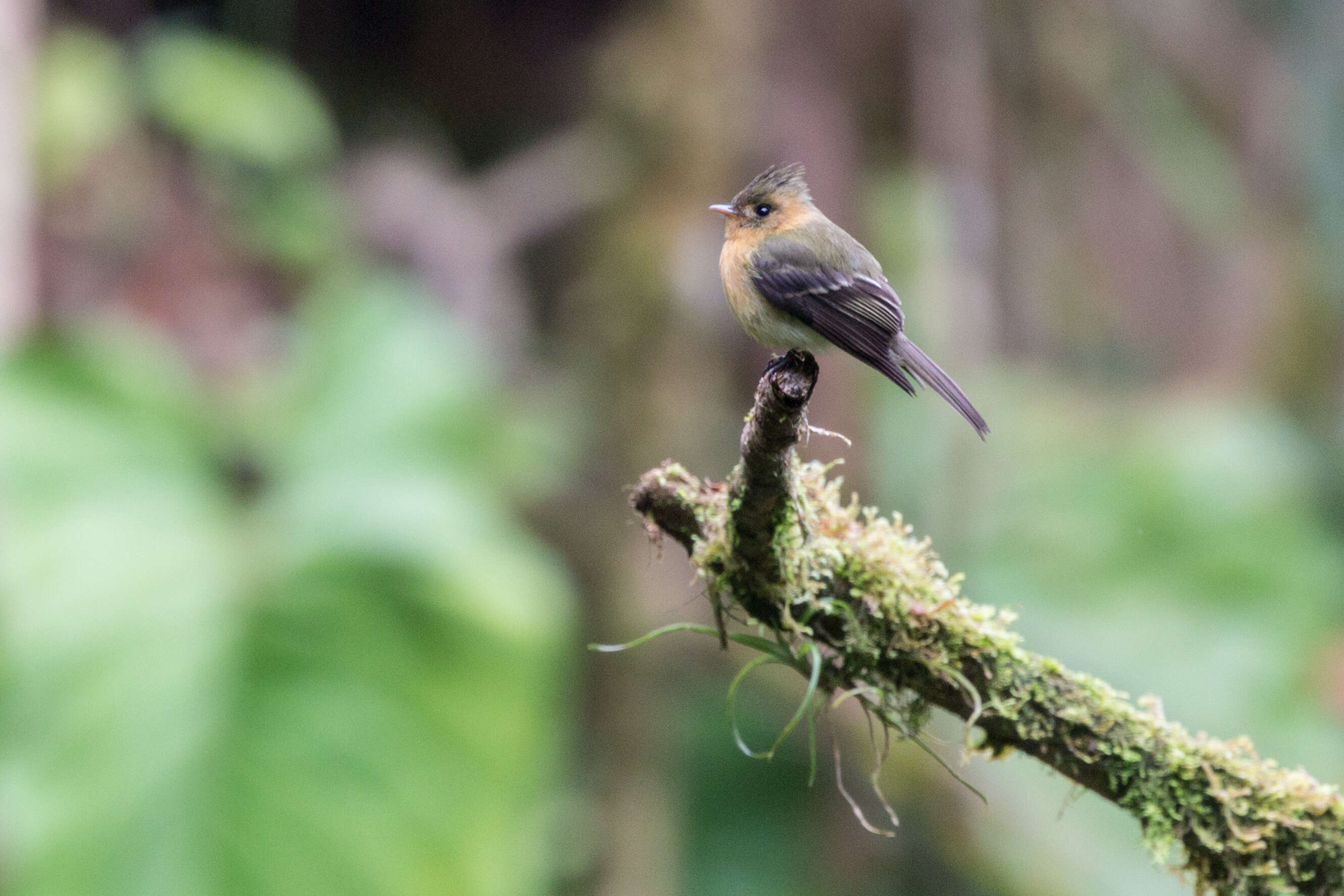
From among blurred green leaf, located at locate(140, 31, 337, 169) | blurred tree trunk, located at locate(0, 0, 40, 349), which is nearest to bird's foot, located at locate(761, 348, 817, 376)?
blurred tree trunk, located at locate(0, 0, 40, 349)

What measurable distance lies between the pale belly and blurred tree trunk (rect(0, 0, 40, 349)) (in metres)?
2.86

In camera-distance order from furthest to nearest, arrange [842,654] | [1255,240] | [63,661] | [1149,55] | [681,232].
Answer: [1255,240], [1149,55], [681,232], [63,661], [842,654]

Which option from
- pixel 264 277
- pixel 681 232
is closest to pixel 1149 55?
pixel 681 232

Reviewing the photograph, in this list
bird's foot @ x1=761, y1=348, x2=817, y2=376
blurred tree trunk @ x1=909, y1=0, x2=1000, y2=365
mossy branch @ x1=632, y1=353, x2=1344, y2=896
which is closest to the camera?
mossy branch @ x1=632, y1=353, x2=1344, y2=896

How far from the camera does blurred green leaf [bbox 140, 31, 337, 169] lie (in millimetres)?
5102

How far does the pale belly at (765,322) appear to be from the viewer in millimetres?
2008

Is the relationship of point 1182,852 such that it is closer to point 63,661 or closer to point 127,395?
point 63,661

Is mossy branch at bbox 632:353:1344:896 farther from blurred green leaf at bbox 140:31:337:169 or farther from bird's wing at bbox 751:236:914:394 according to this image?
blurred green leaf at bbox 140:31:337:169

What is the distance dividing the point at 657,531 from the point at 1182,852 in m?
0.81

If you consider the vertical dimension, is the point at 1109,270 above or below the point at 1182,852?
above

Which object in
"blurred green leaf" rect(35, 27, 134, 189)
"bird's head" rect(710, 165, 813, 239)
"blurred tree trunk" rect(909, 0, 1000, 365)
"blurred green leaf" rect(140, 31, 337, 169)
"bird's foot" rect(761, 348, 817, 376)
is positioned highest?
"blurred tree trunk" rect(909, 0, 1000, 365)

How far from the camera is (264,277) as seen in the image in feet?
19.4

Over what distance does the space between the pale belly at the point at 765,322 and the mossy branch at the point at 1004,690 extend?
439 mm

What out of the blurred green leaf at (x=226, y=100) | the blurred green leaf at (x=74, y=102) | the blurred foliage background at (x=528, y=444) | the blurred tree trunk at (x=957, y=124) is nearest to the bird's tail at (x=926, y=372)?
the blurred foliage background at (x=528, y=444)
